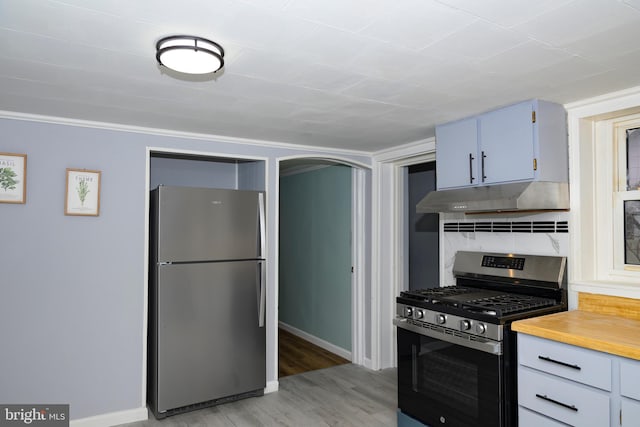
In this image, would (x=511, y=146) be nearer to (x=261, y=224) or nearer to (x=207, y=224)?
(x=261, y=224)

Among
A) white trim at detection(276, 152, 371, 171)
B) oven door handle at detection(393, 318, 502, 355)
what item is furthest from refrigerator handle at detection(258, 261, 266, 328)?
oven door handle at detection(393, 318, 502, 355)

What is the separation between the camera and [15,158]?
2877 mm

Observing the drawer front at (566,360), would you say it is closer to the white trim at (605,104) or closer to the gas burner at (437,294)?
the gas burner at (437,294)

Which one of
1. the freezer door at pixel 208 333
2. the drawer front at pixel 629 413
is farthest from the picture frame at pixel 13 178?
the drawer front at pixel 629 413

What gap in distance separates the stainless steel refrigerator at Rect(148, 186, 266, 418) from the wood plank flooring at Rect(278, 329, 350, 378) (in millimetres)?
785

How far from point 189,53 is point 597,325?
238 centimetres

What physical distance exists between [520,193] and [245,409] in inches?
99.9

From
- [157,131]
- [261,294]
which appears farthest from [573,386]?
[157,131]

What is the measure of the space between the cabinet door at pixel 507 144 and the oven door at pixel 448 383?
1.07 meters

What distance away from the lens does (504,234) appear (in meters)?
3.11

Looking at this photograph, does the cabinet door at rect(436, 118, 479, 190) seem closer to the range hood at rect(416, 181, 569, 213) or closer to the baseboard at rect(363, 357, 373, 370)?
the range hood at rect(416, 181, 569, 213)

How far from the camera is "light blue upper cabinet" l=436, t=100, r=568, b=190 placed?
2.58 metres

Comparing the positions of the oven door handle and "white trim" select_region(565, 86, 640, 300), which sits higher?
"white trim" select_region(565, 86, 640, 300)

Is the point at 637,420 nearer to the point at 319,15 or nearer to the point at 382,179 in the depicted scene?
the point at 319,15
